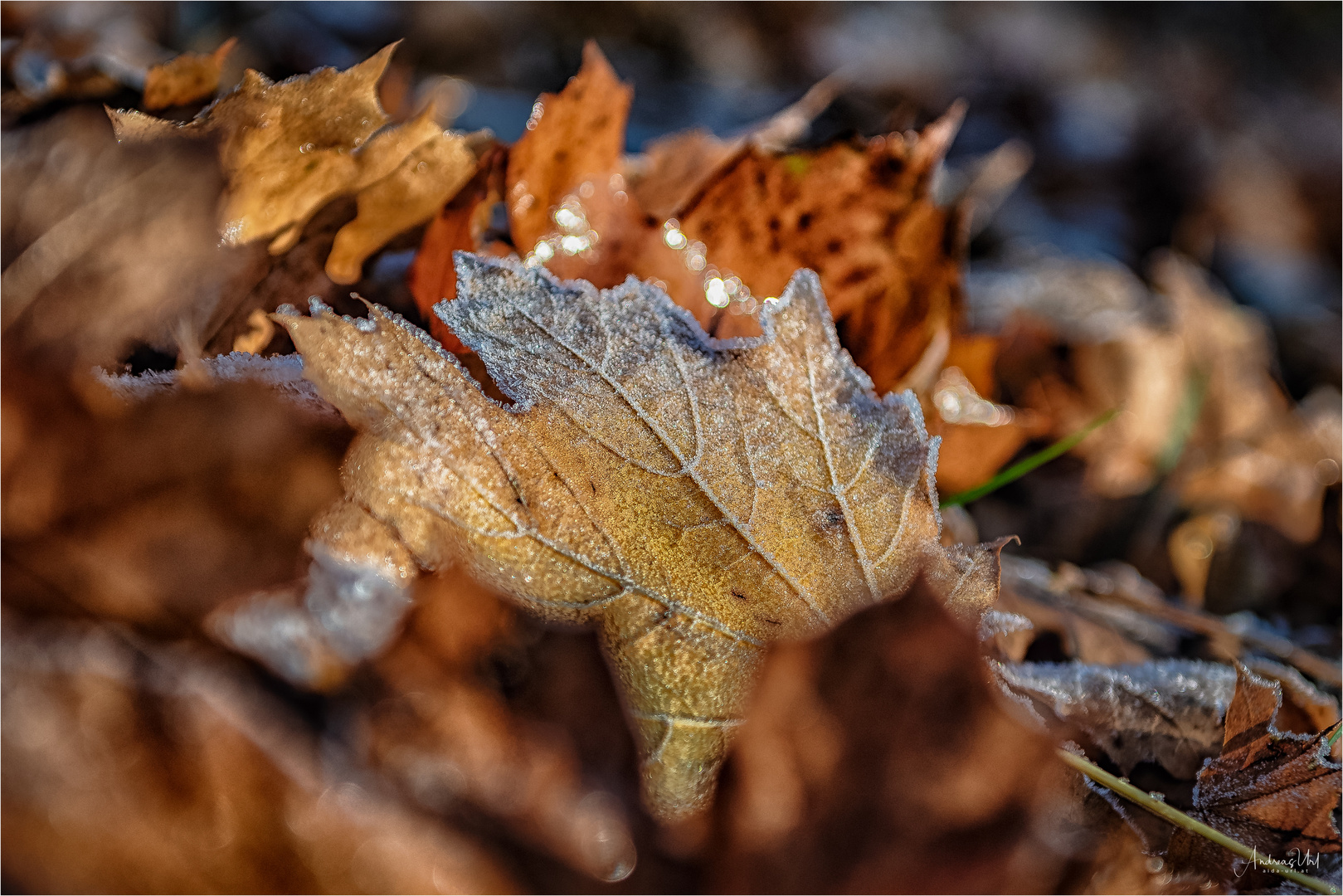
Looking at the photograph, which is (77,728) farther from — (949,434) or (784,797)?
(949,434)

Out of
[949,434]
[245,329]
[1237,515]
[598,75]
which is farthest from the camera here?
[1237,515]

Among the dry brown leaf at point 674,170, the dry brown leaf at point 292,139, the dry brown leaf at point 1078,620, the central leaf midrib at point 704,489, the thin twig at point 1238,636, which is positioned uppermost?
the dry brown leaf at point 292,139

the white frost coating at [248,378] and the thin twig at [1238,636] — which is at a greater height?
the white frost coating at [248,378]

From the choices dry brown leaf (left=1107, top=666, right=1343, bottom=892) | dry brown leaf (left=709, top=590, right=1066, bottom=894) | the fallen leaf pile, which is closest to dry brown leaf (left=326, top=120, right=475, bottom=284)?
the fallen leaf pile

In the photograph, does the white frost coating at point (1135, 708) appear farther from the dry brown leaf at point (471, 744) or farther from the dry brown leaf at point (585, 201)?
the dry brown leaf at point (585, 201)

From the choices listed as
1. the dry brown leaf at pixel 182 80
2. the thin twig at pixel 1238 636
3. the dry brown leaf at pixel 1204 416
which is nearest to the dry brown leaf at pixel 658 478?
the dry brown leaf at pixel 182 80

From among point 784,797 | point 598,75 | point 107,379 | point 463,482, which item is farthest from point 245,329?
point 784,797

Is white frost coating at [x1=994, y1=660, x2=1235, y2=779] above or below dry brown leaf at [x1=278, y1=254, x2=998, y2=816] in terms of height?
below

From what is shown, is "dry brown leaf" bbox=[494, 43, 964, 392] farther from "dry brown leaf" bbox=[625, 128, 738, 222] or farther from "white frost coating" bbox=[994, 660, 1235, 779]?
"white frost coating" bbox=[994, 660, 1235, 779]
